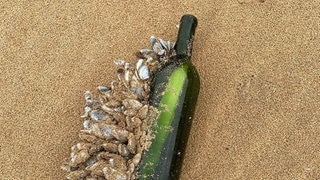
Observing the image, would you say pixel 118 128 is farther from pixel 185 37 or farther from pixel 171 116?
pixel 185 37

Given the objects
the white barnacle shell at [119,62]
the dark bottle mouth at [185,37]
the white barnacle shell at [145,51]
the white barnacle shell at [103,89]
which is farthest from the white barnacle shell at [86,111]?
the dark bottle mouth at [185,37]

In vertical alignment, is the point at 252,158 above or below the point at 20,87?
below

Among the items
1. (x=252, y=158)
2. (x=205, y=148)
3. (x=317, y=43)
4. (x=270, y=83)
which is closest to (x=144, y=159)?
(x=205, y=148)

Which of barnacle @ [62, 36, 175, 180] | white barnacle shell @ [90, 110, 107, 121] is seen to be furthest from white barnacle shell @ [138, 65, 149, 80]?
white barnacle shell @ [90, 110, 107, 121]

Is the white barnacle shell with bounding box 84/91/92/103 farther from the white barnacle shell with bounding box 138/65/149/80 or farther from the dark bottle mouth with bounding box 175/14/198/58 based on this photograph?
the dark bottle mouth with bounding box 175/14/198/58

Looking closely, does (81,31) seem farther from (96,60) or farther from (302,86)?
(302,86)

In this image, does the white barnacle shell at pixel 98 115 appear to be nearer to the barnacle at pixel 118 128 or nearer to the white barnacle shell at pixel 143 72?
the barnacle at pixel 118 128
